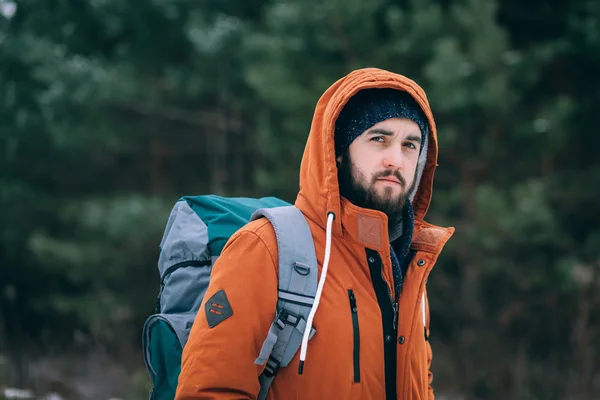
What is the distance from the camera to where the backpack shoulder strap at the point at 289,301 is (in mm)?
1729

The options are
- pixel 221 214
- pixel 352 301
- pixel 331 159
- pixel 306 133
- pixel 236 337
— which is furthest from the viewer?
pixel 306 133

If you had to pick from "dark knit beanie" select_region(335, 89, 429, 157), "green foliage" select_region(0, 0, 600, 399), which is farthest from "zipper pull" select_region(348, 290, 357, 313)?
"green foliage" select_region(0, 0, 600, 399)

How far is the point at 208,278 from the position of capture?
6.57 ft

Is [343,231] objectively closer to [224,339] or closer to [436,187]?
[224,339]

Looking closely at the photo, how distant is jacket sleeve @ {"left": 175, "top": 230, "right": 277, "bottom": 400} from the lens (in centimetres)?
169

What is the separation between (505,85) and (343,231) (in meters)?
5.90

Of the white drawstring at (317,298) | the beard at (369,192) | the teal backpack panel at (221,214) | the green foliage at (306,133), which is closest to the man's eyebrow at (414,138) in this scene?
the beard at (369,192)

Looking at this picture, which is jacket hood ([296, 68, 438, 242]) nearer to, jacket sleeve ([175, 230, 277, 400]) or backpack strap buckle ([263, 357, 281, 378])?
jacket sleeve ([175, 230, 277, 400])

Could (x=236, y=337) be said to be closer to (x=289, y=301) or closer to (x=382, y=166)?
(x=289, y=301)

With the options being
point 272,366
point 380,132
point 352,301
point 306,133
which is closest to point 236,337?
point 272,366

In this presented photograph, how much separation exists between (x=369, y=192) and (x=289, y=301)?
1.35 feet

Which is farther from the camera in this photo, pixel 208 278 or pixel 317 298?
pixel 208 278

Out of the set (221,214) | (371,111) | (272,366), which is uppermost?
(371,111)

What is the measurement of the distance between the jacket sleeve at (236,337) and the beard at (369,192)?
34 cm
